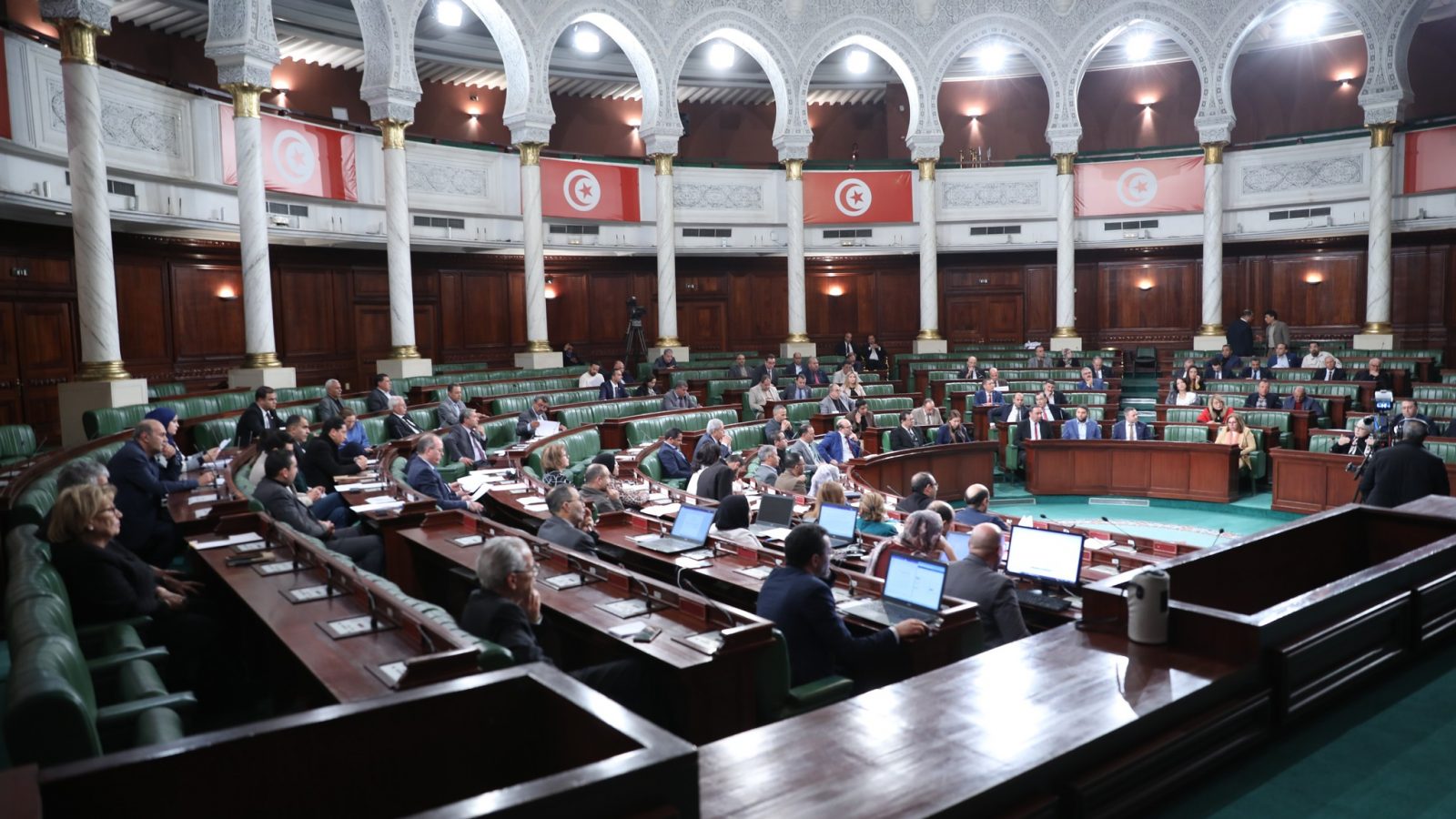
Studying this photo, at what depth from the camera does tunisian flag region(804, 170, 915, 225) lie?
2030 centimetres

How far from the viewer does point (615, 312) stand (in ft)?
67.3

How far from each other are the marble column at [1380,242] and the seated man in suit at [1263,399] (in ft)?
19.4

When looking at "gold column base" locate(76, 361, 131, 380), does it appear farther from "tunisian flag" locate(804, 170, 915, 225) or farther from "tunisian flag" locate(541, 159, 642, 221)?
"tunisian flag" locate(804, 170, 915, 225)

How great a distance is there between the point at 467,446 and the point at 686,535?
4.26 meters

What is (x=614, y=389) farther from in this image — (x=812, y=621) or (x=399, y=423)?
(x=812, y=621)

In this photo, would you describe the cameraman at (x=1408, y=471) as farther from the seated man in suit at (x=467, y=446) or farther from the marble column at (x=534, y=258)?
the marble column at (x=534, y=258)

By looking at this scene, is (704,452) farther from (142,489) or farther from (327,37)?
(327,37)

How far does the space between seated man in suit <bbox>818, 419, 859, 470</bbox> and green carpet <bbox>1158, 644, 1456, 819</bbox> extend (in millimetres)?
8446

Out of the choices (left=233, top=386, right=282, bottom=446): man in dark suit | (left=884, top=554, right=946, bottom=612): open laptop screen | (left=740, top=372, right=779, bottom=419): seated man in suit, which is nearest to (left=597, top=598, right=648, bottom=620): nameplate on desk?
(left=884, top=554, right=946, bottom=612): open laptop screen

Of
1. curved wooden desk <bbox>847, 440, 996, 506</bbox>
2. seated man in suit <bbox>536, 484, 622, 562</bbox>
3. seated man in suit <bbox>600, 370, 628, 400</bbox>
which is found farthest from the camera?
seated man in suit <bbox>600, 370, 628, 400</bbox>

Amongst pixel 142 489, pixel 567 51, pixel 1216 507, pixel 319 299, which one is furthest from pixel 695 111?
pixel 142 489

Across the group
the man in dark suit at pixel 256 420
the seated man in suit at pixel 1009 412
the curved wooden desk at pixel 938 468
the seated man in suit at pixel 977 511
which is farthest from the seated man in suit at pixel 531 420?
the seated man in suit at pixel 1009 412

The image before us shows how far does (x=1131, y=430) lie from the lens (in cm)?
1259

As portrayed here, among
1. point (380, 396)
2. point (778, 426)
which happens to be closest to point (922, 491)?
point (778, 426)
